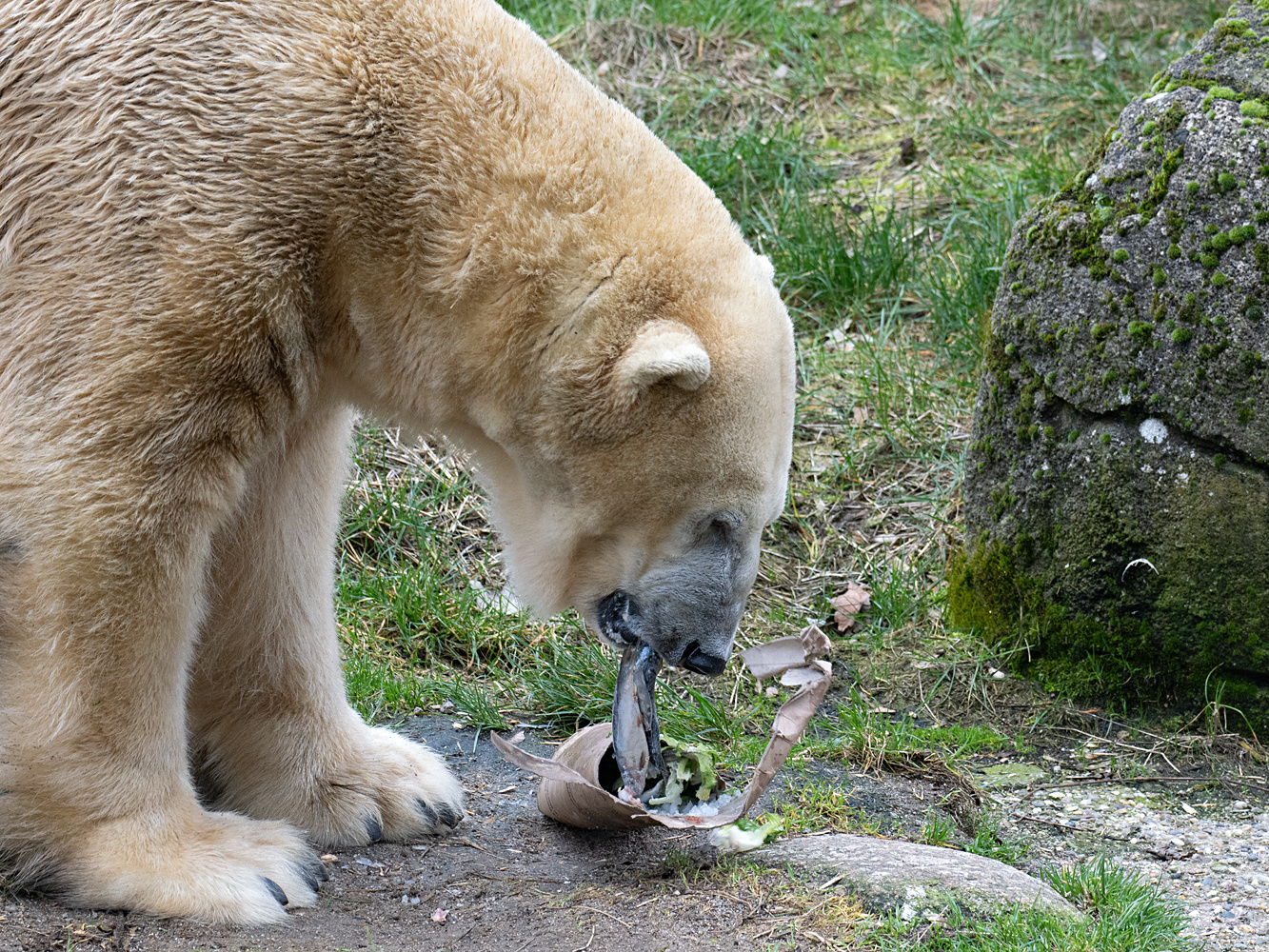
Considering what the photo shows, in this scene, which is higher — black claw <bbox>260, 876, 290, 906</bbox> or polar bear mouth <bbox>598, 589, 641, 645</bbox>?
polar bear mouth <bbox>598, 589, 641, 645</bbox>

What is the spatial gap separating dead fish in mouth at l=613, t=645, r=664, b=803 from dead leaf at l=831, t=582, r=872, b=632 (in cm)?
152

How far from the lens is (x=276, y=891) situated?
113 inches

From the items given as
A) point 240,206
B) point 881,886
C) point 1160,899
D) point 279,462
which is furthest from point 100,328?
point 1160,899

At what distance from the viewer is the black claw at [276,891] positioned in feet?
9.34

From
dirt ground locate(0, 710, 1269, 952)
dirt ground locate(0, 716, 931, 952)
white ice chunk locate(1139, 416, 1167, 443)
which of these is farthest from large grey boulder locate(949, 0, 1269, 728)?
dirt ground locate(0, 716, 931, 952)

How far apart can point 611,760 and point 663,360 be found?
1163 millimetres

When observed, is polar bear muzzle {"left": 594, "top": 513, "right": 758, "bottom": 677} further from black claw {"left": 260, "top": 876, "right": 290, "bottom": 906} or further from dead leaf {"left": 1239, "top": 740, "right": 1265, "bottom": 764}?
dead leaf {"left": 1239, "top": 740, "right": 1265, "bottom": 764}

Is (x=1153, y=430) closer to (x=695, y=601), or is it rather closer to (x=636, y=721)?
(x=695, y=601)

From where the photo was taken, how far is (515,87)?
282 centimetres

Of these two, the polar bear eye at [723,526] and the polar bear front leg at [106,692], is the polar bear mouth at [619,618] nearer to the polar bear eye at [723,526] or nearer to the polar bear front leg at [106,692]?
the polar bear eye at [723,526]

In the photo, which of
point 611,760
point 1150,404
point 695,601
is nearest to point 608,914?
point 611,760

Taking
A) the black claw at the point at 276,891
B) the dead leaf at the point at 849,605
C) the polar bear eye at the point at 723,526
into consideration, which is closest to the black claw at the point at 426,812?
the black claw at the point at 276,891

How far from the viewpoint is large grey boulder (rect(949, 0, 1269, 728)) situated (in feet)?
12.2

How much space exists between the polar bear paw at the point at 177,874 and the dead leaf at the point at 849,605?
224 cm
